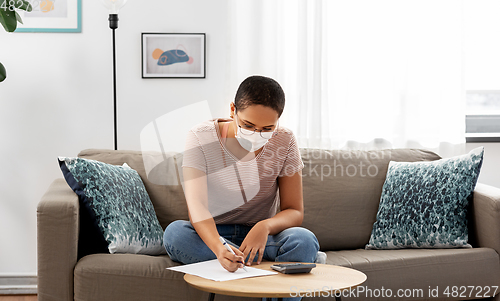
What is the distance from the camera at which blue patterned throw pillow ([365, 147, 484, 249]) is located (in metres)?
1.88

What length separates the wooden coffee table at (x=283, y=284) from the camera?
3.32ft

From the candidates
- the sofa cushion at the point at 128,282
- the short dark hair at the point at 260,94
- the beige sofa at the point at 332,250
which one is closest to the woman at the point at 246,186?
the short dark hair at the point at 260,94

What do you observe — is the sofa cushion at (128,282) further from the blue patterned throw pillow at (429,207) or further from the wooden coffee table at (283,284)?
the blue patterned throw pillow at (429,207)

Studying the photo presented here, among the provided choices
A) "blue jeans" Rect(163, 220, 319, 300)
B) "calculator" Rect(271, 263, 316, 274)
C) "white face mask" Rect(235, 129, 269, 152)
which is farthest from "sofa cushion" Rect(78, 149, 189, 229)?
"calculator" Rect(271, 263, 316, 274)

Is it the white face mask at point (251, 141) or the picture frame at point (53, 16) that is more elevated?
the picture frame at point (53, 16)

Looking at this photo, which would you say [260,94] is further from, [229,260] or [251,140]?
[229,260]

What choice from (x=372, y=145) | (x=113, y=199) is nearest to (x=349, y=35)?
(x=372, y=145)

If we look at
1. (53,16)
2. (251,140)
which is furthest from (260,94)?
(53,16)

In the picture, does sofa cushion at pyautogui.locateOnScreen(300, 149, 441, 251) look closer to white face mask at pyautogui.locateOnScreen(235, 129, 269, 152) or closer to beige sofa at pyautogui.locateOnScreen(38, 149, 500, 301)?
beige sofa at pyautogui.locateOnScreen(38, 149, 500, 301)

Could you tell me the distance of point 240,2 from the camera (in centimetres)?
240

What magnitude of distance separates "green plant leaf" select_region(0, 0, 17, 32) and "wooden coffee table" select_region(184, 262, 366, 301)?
5.16 feet

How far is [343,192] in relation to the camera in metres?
2.10

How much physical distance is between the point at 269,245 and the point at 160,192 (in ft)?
2.58

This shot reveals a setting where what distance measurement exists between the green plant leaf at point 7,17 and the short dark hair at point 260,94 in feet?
4.32
